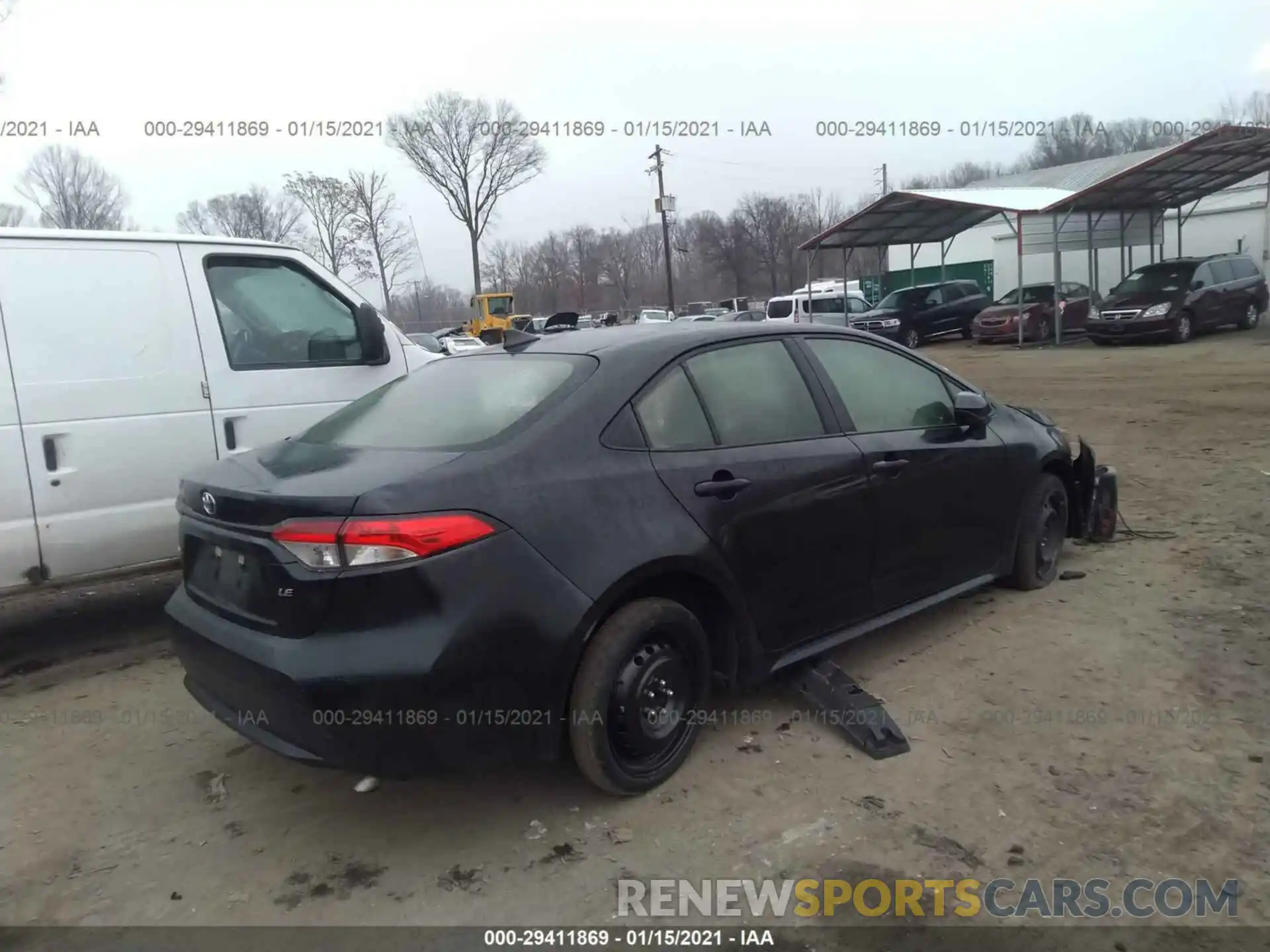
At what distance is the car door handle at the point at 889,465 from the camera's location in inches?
150

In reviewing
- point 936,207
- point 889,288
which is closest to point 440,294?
point 889,288

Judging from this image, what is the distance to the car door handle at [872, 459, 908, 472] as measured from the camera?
150 inches

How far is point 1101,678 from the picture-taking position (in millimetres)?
3906

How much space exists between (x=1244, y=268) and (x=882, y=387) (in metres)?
22.1

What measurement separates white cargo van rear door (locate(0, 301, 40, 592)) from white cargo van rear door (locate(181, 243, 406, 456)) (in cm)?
83

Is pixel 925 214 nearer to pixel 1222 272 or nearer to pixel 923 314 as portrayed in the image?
pixel 923 314

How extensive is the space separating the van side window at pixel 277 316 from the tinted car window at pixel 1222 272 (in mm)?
21321

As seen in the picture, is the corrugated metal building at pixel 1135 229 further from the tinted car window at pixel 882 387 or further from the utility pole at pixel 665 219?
the tinted car window at pixel 882 387

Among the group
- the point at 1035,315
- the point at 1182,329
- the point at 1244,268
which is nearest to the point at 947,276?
A: the point at 1035,315

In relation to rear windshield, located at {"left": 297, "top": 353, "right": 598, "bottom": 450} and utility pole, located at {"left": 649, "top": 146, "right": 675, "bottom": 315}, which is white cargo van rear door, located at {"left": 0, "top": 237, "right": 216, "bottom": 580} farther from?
utility pole, located at {"left": 649, "top": 146, "right": 675, "bottom": 315}

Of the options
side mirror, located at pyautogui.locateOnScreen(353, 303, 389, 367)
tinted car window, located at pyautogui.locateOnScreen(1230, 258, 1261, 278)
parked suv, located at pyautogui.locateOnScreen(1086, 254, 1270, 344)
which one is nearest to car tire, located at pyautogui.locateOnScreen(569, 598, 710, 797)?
side mirror, located at pyautogui.locateOnScreen(353, 303, 389, 367)

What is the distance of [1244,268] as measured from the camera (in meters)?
21.4

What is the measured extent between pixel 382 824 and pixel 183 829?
0.69 metres

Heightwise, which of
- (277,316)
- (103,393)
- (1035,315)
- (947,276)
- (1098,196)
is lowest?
(103,393)
